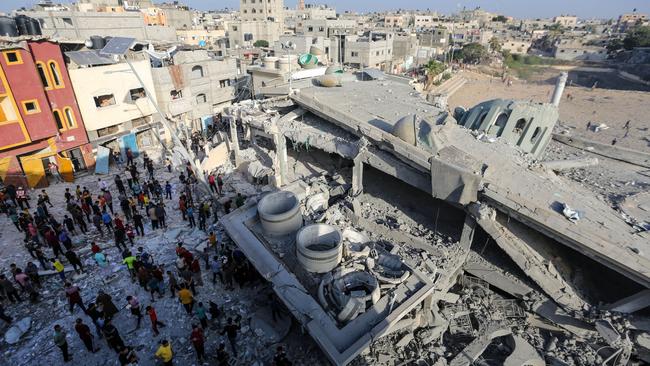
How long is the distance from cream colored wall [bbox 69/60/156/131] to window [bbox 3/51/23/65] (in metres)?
2.87

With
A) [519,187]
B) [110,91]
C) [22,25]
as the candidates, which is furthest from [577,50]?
[22,25]

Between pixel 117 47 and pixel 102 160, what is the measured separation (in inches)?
302

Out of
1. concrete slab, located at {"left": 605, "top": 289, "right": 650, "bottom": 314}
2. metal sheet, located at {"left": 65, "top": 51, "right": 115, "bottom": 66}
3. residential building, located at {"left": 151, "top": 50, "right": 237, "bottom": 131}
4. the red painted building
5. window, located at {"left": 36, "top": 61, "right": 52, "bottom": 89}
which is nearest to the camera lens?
concrete slab, located at {"left": 605, "top": 289, "right": 650, "bottom": 314}

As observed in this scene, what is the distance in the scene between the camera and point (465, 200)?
42.1 feet

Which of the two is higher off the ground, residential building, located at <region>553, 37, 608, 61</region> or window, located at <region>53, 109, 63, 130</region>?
window, located at <region>53, 109, 63, 130</region>

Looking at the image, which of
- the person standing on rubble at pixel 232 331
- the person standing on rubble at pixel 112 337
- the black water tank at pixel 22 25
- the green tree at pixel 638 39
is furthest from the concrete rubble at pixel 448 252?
the green tree at pixel 638 39

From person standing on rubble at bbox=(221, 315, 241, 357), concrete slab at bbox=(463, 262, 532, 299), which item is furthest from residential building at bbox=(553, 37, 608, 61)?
person standing on rubble at bbox=(221, 315, 241, 357)

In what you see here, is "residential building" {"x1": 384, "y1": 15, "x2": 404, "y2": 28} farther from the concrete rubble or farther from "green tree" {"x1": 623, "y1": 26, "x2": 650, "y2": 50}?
the concrete rubble

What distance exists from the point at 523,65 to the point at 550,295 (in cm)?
7477

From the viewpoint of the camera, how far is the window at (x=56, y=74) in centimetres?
1869

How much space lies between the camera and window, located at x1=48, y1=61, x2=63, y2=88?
18688mm

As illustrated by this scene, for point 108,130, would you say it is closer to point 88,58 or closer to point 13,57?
point 88,58

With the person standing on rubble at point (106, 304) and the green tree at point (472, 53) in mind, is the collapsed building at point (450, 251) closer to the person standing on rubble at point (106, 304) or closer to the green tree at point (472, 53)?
the person standing on rubble at point (106, 304)

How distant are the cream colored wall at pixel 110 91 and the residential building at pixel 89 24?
17.2m
